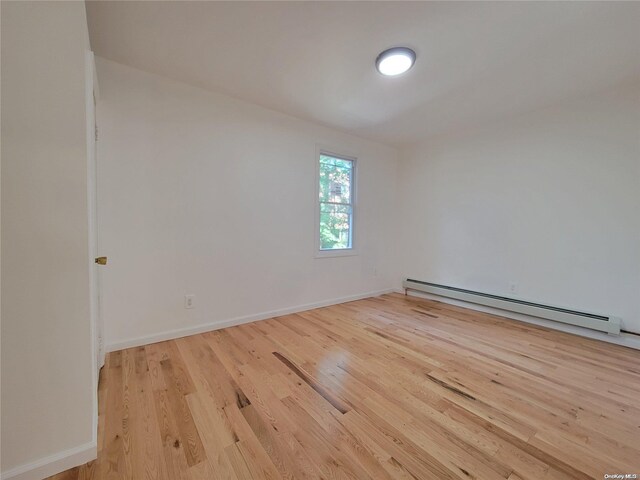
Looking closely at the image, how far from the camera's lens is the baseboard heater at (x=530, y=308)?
101 inches

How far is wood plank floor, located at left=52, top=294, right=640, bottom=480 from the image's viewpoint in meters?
1.18

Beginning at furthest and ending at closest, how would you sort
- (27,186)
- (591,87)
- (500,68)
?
(591,87) → (500,68) → (27,186)

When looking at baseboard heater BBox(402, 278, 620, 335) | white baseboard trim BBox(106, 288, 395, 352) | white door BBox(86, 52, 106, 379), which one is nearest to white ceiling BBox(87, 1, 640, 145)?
white door BBox(86, 52, 106, 379)

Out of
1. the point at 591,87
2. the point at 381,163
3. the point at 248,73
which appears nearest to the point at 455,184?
the point at 381,163

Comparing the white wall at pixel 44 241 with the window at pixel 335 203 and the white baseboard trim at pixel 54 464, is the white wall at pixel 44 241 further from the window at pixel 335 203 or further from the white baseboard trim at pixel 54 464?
the window at pixel 335 203

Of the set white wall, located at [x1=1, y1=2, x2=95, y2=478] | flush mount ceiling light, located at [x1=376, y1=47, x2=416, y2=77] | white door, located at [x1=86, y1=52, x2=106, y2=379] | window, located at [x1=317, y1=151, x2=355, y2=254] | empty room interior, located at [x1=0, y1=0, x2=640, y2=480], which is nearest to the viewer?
white wall, located at [x1=1, y1=2, x2=95, y2=478]

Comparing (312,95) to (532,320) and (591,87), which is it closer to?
(591,87)

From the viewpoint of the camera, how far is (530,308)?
3.01m

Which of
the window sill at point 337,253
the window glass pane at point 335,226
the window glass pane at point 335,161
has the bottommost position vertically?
the window sill at point 337,253

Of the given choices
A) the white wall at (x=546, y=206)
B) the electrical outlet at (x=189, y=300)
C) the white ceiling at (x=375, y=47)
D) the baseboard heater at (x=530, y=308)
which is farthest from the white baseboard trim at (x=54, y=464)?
the white wall at (x=546, y=206)

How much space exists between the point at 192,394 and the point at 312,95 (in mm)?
2832

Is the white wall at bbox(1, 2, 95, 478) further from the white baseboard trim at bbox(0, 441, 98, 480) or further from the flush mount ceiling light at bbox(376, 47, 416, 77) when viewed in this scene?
the flush mount ceiling light at bbox(376, 47, 416, 77)

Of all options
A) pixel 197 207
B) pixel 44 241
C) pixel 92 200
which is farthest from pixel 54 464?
pixel 197 207

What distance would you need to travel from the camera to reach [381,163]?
429 cm
